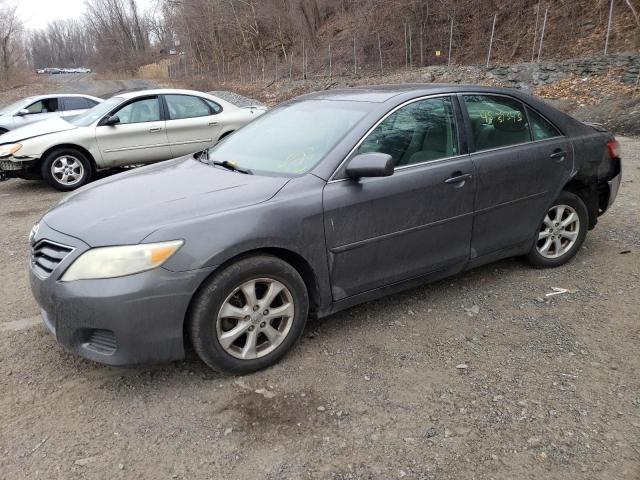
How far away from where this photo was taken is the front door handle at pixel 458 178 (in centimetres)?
360

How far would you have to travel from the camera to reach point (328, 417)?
2.72 meters

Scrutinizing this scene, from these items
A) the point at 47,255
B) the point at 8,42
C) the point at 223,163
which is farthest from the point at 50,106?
the point at 8,42

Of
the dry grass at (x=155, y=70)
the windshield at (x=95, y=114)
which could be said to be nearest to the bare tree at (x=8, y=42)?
the dry grass at (x=155, y=70)

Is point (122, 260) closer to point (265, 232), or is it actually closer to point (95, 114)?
point (265, 232)

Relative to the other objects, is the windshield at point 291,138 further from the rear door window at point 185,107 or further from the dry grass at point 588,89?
the dry grass at point 588,89

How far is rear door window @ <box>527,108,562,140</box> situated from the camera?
419 cm

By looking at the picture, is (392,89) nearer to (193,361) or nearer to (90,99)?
(193,361)

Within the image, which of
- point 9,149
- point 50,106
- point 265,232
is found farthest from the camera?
point 50,106

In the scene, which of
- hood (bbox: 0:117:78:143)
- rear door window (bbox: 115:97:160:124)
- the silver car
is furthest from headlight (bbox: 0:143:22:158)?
the silver car

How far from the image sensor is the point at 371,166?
3107 millimetres

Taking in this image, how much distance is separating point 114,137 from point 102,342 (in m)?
6.22

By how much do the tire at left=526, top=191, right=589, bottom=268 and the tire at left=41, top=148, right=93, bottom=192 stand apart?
6.71m

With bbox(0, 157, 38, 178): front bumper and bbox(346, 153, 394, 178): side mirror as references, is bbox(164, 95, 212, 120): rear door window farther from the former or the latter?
bbox(346, 153, 394, 178): side mirror

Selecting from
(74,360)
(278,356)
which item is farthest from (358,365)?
(74,360)
